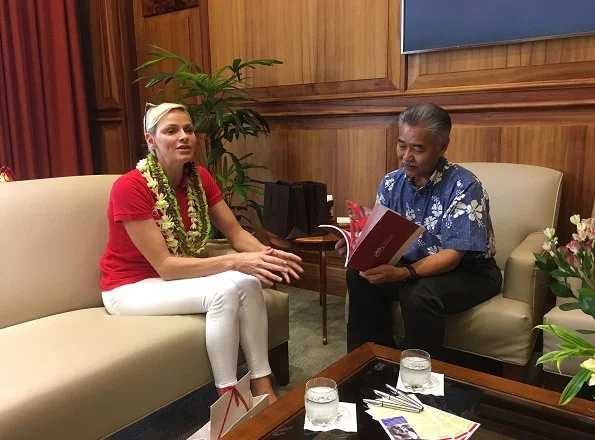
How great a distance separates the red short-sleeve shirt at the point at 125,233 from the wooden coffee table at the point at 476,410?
802mm

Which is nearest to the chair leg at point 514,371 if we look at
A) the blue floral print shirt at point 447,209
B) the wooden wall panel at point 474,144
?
the blue floral print shirt at point 447,209

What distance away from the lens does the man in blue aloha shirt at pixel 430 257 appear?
1664 millimetres

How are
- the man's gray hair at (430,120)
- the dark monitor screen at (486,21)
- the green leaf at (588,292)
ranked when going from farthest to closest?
the dark monitor screen at (486,21) → the man's gray hair at (430,120) → the green leaf at (588,292)

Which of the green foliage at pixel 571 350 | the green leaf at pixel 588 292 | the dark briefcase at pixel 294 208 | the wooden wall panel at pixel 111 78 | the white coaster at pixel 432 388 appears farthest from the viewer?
the wooden wall panel at pixel 111 78

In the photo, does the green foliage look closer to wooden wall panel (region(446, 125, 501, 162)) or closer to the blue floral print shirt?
the blue floral print shirt

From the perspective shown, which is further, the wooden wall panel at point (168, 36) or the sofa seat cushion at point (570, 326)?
the wooden wall panel at point (168, 36)

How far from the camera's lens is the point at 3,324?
1623mm

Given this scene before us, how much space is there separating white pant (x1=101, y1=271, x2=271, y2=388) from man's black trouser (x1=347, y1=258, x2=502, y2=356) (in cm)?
35

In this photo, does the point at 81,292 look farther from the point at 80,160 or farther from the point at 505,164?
the point at 80,160

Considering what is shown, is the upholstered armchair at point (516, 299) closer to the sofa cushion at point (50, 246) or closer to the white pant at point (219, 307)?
the white pant at point (219, 307)

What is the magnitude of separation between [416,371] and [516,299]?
2.29ft

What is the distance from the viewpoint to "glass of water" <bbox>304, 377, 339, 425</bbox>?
107cm

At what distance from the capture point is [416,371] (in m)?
1.19

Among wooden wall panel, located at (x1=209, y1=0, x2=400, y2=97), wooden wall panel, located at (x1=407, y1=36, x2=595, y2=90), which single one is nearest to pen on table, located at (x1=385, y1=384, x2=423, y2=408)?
wooden wall panel, located at (x1=407, y1=36, x2=595, y2=90)
